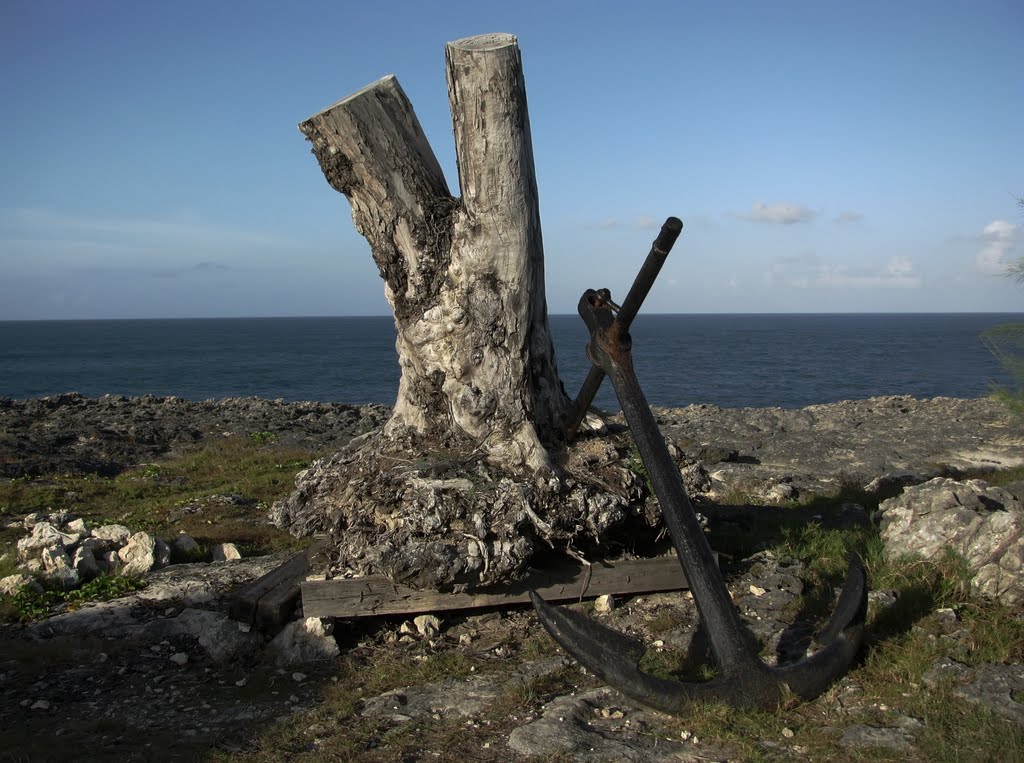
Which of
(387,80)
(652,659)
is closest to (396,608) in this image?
(652,659)

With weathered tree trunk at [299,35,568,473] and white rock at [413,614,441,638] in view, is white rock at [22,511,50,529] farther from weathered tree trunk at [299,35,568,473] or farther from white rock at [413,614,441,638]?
Result: white rock at [413,614,441,638]

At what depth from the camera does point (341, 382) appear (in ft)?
184

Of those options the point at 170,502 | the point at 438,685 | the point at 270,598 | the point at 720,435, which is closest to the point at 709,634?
the point at 438,685

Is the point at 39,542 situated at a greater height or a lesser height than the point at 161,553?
greater

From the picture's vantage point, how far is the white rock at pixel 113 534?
7.89 metres

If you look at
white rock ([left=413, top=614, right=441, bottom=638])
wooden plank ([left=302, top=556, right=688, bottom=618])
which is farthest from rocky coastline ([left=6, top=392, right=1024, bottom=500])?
white rock ([left=413, top=614, right=441, bottom=638])

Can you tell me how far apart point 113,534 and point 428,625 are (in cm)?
390

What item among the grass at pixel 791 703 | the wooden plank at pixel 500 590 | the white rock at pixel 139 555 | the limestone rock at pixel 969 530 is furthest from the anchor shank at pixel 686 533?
the white rock at pixel 139 555

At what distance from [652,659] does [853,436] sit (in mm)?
14461

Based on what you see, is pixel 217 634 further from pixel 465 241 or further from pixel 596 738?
pixel 465 241

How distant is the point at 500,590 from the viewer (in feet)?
19.2

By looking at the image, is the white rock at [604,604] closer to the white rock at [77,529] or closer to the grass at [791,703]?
the grass at [791,703]

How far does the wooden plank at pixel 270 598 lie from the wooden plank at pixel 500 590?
35cm

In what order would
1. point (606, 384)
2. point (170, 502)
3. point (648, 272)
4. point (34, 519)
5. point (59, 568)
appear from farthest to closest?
point (606, 384) < point (170, 502) < point (34, 519) < point (59, 568) < point (648, 272)
